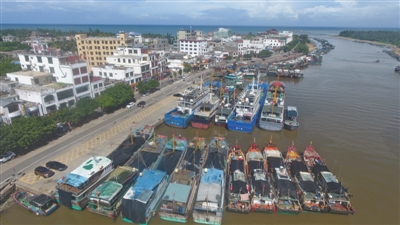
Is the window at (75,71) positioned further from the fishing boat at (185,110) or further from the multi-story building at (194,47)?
the multi-story building at (194,47)

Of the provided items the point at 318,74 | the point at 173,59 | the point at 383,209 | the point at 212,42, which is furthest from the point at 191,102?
the point at 212,42

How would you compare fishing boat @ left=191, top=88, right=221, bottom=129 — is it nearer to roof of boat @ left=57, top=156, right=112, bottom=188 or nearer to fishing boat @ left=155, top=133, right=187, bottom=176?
fishing boat @ left=155, top=133, right=187, bottom=176

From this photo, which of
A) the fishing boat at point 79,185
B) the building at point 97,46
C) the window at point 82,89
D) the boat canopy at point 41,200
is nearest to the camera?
the boat canopy at point 41,200

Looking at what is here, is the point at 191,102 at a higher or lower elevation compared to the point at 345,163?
higher

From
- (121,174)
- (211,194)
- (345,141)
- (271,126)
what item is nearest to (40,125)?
(121,174)

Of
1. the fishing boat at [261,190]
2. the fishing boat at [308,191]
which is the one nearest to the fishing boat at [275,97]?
the fishing boat at [308,191]

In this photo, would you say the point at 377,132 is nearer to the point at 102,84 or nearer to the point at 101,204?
the point at 101,204

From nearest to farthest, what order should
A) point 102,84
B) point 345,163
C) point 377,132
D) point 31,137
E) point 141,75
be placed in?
point 31,137 → point 345,163 → point 377,132 → point 102,84 → point 141,75

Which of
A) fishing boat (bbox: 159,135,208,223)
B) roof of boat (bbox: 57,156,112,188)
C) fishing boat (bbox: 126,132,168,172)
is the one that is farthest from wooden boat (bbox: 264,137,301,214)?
roof of boat (bbox: 57,156,112,188)
